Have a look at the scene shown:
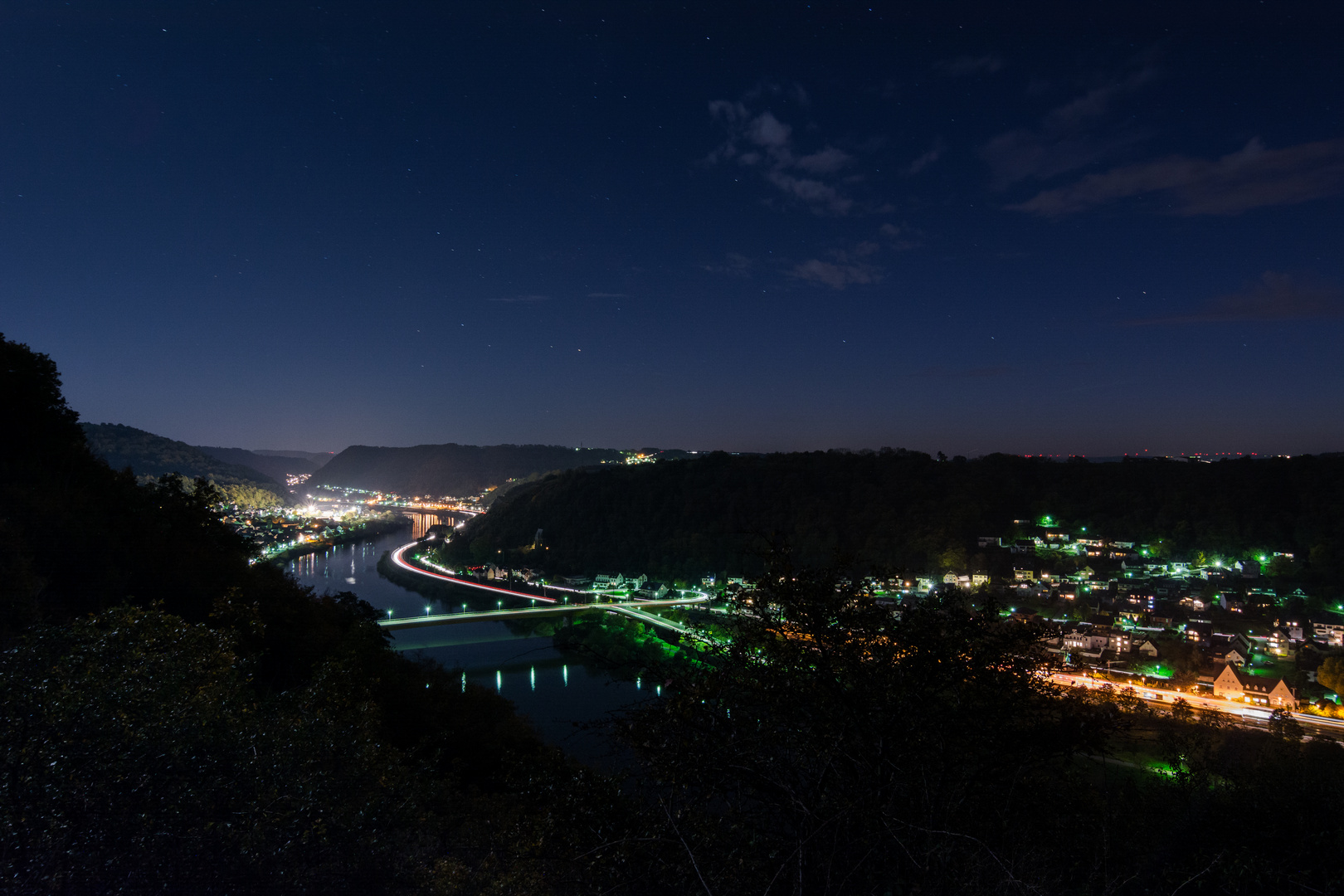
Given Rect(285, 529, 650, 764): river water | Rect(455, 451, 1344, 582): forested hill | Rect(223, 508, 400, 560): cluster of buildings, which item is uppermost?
Rect(455, 451, 1344, 582): forested hill

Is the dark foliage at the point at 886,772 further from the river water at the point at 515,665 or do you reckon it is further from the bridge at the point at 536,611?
the bridge at the point at 536,611

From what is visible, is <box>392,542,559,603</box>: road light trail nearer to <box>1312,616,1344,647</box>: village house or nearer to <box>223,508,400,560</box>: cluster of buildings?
<box>223,508,400,560</box>: cluster of buildings

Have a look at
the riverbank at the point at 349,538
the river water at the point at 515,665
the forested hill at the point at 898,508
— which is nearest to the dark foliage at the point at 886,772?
the river water at the point at 515,665

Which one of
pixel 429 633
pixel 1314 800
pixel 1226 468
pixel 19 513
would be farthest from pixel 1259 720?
pixel 1226 468

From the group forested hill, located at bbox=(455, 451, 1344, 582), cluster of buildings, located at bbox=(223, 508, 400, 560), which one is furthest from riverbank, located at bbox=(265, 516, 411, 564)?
forested hill, located at bbox=(455, 451, 1344, 582)

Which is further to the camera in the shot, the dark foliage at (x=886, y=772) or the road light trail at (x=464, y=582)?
the road light trail at (x=464, y=582)

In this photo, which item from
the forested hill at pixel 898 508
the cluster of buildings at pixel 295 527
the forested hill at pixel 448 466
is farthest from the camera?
the forested hill at pixel 448 466
